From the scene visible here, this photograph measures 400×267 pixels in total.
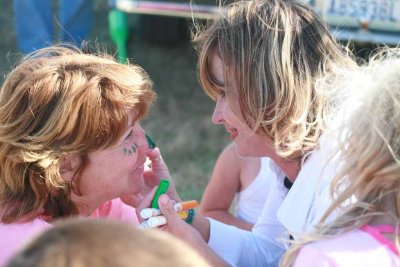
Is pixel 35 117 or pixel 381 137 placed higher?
pixel 381 137

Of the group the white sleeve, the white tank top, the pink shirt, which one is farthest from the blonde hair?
the white tank top

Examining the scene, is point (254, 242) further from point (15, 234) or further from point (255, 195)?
point (15, 234)

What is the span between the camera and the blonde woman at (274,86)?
182cm

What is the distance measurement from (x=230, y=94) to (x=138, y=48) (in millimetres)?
3734

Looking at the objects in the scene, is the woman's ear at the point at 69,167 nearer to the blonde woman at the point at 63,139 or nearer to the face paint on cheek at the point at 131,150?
the blonde woman at the point at 63,139

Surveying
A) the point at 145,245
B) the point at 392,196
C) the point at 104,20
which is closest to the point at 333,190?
the point at 392,196

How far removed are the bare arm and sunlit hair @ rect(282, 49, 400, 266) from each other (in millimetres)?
1068

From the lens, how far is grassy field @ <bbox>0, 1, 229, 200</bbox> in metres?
3.96

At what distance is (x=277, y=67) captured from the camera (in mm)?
1821

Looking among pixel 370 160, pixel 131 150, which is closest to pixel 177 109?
pixel 131 150

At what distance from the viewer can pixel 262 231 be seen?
215 centimetres

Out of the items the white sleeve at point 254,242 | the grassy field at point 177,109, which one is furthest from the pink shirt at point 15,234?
the grassy field at point 177,109

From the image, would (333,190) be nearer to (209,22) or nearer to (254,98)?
(254,98)

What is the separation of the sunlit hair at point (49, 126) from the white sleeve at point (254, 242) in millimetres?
456
